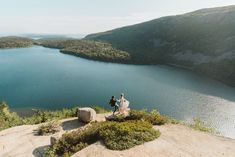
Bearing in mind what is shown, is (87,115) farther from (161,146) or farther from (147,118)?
(161,146)

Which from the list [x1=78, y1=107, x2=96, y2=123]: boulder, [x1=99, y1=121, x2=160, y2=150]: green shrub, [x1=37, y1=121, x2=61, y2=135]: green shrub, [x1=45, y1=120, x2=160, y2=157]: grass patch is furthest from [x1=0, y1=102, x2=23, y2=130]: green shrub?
[x1=99, y1=121, x2=160, y2=150]: green shrub

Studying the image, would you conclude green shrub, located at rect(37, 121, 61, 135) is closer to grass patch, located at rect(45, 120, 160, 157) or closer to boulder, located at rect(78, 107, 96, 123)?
boulder, located at rect(78, 107, 96, 123)

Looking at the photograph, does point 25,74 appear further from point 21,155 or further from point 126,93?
point 21,155

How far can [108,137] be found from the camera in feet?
70.7

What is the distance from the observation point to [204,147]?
69.9 ft

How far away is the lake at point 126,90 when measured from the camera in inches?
2675

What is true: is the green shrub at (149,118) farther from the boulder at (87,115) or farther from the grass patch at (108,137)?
the boulder at (87,115)

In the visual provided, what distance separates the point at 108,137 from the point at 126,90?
65.9 metres

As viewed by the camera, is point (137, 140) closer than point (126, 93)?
Yes

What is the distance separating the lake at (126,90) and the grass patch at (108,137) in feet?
122

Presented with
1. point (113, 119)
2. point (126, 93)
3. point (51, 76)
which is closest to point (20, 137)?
point (113, 119)

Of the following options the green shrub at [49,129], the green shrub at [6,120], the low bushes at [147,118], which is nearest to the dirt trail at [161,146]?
the green shrub at [49,129]

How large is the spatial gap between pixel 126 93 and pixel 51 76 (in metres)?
37.8

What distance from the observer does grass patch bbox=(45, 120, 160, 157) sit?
21016 millimetres
